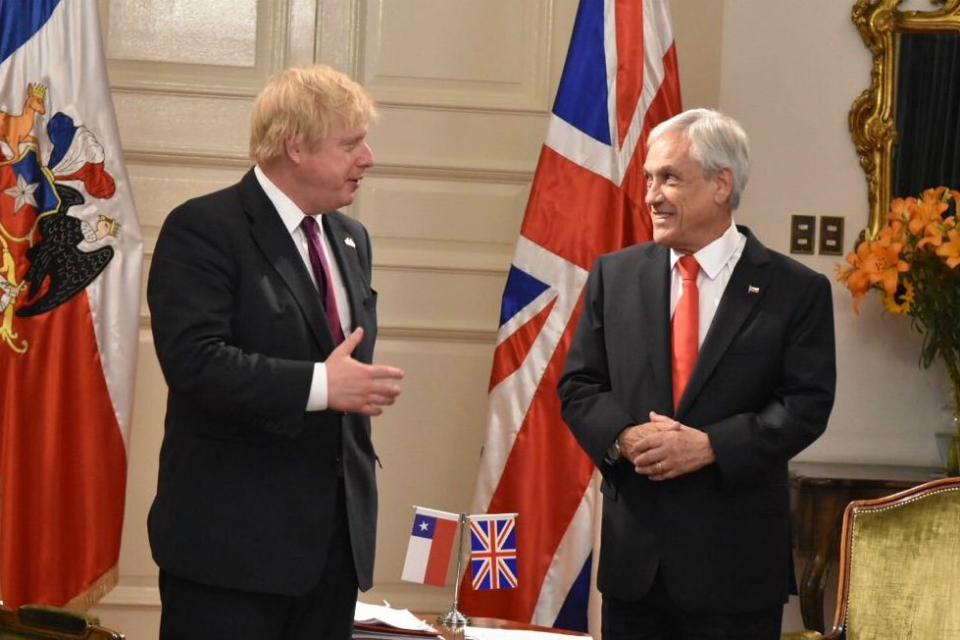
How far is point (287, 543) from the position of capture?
222cm

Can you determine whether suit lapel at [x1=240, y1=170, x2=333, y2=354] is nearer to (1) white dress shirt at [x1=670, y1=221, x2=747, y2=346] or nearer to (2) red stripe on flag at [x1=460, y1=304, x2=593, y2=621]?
(1) white dress shirt at [x1=670, y1=221, x2=747, y2=346]

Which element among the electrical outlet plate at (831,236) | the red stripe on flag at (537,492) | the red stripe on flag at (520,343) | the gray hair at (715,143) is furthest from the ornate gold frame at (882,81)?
the gray hair at (715,143)

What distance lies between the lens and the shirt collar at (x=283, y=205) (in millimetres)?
2389

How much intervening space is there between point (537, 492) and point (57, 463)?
1.40 metres

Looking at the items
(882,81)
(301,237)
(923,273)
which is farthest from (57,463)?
(882,81)

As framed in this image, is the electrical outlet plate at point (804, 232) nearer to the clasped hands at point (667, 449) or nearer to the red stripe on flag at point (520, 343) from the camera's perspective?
the red stripe on flag at point (520, 343)

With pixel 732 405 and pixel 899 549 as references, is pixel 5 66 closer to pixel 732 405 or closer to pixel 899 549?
pixel 732 405

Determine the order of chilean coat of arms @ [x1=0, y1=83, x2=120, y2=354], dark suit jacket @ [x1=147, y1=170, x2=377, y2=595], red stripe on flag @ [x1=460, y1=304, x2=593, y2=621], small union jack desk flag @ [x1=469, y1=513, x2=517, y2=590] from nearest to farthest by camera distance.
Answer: dark suit jacket @ [x1=147, y1=170, x2=377, y2=595] → small union jack desk flag @ [x1=469, y1=513, x2=517, y2=590] → chilean coat of arms @ [x1=0, y1=83, x2=120, y2=354] → red stripe on flag @ [x1=460, y1=304, x2=593, y2=621]

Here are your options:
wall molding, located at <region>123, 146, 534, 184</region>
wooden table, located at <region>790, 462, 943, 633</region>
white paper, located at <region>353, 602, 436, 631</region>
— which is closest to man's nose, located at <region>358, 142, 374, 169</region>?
white paper, located at <region>353, 602, 436, 631</region>

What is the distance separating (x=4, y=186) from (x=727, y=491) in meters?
2.26

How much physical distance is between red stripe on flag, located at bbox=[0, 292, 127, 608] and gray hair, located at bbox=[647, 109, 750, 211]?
1936 millimetres

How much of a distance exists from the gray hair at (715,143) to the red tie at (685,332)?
20cm

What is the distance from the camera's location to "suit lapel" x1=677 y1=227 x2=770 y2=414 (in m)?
2.55

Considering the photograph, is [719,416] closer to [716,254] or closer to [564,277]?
[716,254]
